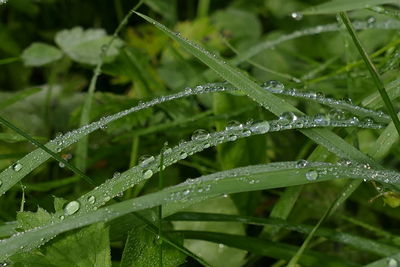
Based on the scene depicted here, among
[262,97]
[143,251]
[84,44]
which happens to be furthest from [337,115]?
[84,44]

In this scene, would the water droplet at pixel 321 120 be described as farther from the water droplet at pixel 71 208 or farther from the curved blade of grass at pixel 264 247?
the water droplet at pixel 71 208

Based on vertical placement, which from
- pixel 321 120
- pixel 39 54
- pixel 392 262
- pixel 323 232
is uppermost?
pixel 39 54

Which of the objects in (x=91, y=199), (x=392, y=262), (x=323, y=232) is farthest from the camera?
(x=323, y=232)

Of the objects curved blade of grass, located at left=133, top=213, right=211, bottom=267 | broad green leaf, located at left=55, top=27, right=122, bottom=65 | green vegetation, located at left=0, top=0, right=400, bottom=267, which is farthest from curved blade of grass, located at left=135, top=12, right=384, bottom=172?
broad green leaf, located at left=55, top=27, right=122, bottom=65

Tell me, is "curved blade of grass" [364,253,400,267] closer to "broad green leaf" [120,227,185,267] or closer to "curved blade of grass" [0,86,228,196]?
"broad green leaf" [120,227,185,267]

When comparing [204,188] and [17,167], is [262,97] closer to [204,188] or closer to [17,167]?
[204,188]

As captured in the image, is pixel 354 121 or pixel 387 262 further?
pixel 354 121

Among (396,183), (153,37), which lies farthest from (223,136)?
(153,37)
